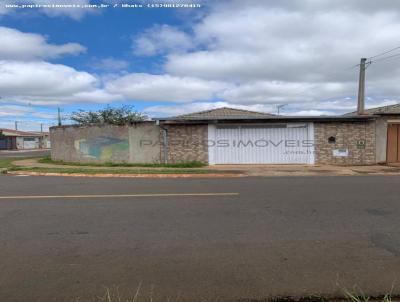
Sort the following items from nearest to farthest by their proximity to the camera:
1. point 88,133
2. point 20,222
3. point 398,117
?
point 20,222 → point 398,117 → point 88,133

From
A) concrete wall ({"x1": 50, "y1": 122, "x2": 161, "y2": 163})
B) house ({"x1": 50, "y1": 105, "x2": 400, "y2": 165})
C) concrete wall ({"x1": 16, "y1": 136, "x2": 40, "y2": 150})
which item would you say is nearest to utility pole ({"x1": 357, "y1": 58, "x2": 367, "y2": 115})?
house ({"x1": 50, "y1": 105, "x2": 400, "y2": 165})

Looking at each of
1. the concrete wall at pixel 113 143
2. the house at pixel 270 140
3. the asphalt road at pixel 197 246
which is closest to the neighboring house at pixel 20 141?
the concrete wall at pixel 113 143

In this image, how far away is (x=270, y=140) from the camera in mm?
A: 20359

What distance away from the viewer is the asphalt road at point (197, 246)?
3.97 metres

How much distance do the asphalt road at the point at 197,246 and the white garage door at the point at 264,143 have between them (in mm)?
11077

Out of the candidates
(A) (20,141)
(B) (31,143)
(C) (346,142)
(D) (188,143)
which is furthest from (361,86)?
(B) (31,143)

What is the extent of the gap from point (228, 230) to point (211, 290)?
90.0 inches

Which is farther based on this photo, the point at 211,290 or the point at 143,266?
the point at 143,266

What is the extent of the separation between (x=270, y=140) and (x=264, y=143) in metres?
0.36

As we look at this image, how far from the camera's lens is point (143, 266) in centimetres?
453

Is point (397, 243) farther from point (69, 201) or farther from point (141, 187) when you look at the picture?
point (141, 187)

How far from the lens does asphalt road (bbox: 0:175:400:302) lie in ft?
13.0

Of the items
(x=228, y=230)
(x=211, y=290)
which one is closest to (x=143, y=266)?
(x=211, y=290)

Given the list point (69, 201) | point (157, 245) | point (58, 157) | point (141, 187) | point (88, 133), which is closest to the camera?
point (157, 245)
